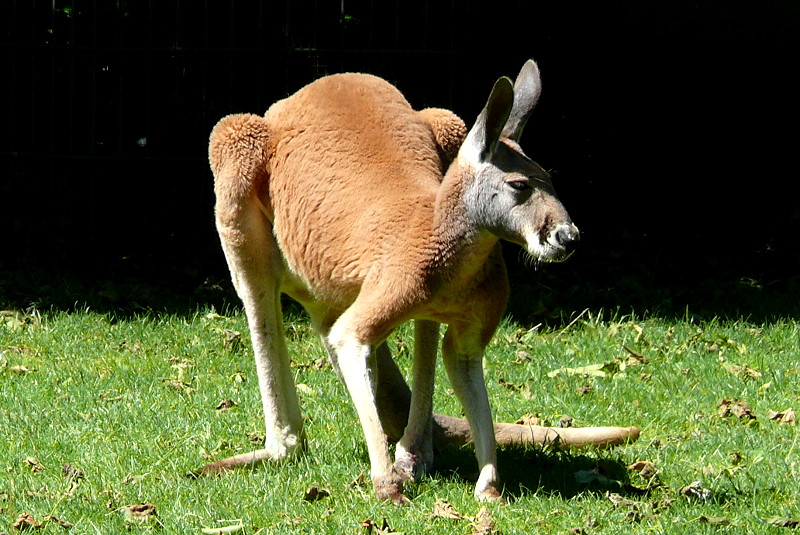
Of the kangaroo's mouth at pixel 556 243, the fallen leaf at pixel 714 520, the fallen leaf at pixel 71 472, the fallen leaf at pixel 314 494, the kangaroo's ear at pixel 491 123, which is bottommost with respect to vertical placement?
the fallen leaf at pixel 71 472

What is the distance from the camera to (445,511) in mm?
4629

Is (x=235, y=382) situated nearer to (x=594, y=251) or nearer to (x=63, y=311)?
(x=63, y=311)

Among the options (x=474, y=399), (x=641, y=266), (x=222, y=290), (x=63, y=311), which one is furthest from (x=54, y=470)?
(x=641, y=266)

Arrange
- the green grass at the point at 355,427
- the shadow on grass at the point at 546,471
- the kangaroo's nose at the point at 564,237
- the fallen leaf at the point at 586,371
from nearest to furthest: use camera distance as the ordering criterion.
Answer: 1. the kangaroo's nose at the point at 564,237
2. the green grass at the point at 355,427
3. the shadow on grass at the point at 546,471
4. the fallen leaf at the point at 586,371

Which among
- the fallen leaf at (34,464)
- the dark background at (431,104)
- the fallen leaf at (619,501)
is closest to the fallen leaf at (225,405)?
the fallen leaf at (34,464)

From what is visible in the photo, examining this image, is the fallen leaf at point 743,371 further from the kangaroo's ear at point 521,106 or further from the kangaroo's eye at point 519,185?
the kangaroo's eye at point 519,185

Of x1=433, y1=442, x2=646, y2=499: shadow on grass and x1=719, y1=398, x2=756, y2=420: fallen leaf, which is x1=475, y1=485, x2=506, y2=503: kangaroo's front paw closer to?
x1=433, y1=442, x2=646, y2=499: shadow on grass

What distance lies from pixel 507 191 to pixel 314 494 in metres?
1.47

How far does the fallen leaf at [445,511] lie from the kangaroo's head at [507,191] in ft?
3.40

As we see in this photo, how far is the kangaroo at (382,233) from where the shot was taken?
178 inches

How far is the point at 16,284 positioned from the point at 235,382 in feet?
9.38

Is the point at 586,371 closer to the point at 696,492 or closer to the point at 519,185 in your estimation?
the point at 696,492

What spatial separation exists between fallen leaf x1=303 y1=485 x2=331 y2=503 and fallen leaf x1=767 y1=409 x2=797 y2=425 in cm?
230

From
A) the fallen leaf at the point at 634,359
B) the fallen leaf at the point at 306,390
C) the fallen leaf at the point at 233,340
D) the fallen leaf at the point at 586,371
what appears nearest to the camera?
the fallen leaf at the point at 306,390
